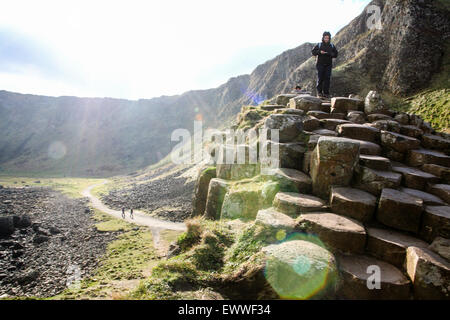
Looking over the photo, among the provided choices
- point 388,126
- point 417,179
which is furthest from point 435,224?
point 388,126

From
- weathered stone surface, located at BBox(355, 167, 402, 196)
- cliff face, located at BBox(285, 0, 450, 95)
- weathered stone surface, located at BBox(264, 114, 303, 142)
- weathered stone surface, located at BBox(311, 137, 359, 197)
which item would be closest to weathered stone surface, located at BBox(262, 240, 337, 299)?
weathered stone surface, located at BBox(311, 137, 359, 197)

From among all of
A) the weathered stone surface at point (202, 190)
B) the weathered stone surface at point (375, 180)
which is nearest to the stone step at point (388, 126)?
the weathered stone surface at point (375, 180)

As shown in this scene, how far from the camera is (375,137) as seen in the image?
8594mm

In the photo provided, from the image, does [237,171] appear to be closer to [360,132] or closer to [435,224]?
[360,132]

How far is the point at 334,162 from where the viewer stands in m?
6.43

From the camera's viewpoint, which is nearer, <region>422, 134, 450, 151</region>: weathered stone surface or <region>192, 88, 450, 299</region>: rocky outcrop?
<region>192, 88, 450, 299</region>: rocky outcrop

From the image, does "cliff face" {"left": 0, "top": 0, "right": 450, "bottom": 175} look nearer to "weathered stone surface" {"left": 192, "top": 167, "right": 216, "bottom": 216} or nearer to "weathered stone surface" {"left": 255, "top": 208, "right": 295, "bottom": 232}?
"weathered stone surface" {"left": 192, "top": 167, "right": 216, "bottom": 216}

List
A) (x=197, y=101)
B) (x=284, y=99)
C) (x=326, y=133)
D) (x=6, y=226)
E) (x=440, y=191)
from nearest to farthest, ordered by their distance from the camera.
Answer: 1. (x=440, y=191)
2. (x=326, y=133)
3. (x=284, y=99)
4. (x=6, y=226)
5. (x=197, y=101)

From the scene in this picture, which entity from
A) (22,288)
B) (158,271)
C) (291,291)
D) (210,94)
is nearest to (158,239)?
(22,288)

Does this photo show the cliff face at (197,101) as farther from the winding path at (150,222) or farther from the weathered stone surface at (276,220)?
the winding path at (150,222)

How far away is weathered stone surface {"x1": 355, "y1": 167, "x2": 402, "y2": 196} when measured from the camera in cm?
612

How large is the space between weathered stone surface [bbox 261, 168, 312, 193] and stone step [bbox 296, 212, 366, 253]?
1660 mm

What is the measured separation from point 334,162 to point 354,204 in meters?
1.38

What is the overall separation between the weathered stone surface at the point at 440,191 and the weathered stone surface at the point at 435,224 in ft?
3.62
